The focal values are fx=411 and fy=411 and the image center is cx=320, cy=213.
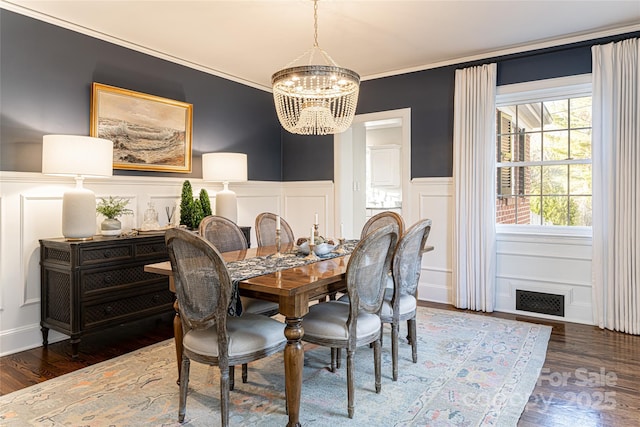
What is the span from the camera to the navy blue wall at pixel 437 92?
12.8 ft

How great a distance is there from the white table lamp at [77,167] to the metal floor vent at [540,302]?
3.99m

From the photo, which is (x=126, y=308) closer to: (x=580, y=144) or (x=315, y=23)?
(x=315, y=23)

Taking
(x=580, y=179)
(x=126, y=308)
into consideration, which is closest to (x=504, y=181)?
(x=580, y=179)

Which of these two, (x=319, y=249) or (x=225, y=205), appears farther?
(x=225, y=205)

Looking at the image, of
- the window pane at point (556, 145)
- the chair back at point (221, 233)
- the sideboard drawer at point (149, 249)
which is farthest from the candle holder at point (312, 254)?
the window pane at point (556, 145)

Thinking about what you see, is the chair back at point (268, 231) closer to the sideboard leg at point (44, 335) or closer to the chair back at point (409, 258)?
the chair back at point (409, 258)

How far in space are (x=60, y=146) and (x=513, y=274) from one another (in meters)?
4.20

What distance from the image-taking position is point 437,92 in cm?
461

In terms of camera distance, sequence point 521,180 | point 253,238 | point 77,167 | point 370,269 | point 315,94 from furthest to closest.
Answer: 1. point 253,238
2. point 521,180
3. point 77,167
4. point 315,94
5. point 370,269

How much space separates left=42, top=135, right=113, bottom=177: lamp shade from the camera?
2.98 metres

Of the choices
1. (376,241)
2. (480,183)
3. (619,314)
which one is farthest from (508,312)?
(376,241)

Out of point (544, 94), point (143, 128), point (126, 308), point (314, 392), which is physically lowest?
point (314, 392)

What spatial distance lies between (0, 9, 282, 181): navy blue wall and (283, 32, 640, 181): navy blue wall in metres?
1.69

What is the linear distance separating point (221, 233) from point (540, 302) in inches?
124
